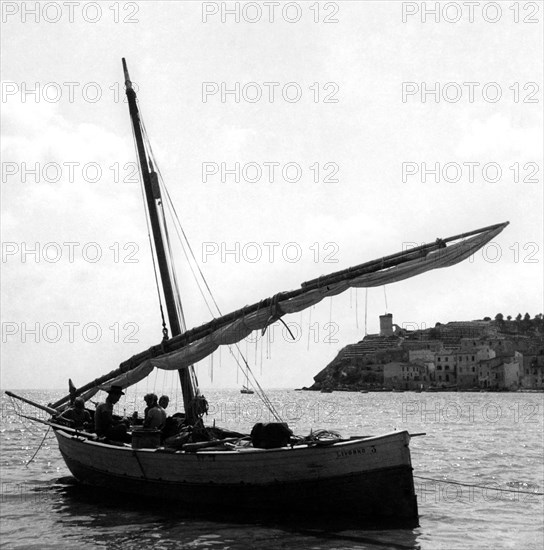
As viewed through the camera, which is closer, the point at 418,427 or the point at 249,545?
the point at 249,545

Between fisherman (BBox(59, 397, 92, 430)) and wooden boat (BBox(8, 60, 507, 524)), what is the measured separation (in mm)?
1454

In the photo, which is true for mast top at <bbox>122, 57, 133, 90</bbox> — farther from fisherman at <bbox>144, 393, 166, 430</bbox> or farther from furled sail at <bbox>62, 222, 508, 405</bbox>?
fisherman at <bbox>144, 393, 166, 430</bbox>

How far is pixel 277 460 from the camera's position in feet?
58.2

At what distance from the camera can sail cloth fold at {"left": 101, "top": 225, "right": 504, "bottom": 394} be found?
18.9m

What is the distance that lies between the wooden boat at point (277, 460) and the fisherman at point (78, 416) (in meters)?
1.45

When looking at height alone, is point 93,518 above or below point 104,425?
below

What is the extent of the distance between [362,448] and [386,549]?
7.27 feet

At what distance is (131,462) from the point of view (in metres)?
20.4

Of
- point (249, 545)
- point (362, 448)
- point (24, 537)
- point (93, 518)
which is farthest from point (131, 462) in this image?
point (362, 448)

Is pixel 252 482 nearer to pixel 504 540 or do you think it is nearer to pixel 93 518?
pixel 93 518

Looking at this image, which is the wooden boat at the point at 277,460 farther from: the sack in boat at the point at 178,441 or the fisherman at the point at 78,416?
the fisherman at the point at 78,416

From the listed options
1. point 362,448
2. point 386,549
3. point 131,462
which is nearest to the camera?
point 386,549

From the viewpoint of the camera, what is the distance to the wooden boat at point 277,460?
57.5ft
